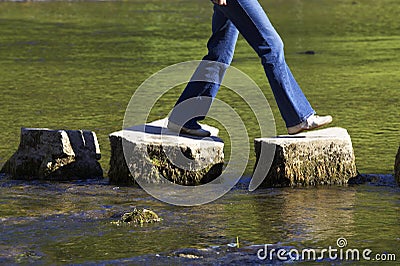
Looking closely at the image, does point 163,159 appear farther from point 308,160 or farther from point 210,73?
point 308,160

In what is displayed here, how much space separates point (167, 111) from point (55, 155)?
2.83m

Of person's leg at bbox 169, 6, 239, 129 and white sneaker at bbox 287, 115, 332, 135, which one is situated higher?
person's leg at bbox 169, 6, 239, 129

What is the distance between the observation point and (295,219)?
20.0ft

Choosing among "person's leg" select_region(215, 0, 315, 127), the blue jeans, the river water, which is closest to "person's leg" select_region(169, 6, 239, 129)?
the blue jeans

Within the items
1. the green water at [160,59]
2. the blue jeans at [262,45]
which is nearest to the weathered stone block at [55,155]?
the green water at [160,59]

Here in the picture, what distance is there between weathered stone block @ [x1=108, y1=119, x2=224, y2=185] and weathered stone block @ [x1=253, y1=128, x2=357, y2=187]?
35 centimetres

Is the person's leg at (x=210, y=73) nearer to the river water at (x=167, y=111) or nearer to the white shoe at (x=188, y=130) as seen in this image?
the white shoe at (x=188, y=130)

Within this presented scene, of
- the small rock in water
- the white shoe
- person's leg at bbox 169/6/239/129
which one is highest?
person's leg at bbox 169/6/239/129

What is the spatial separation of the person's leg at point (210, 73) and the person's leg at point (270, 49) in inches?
8.2

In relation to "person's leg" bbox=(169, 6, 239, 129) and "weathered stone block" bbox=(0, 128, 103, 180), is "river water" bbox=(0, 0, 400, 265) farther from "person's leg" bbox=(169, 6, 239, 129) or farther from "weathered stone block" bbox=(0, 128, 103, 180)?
"person's leg" bbox=(169, 6, 239, 129)

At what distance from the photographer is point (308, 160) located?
274 inches

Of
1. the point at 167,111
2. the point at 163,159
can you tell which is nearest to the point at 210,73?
the point at 163,159

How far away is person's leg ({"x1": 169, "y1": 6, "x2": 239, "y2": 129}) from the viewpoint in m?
7.32

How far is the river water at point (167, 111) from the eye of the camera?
5.63 metres
